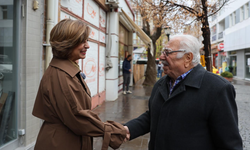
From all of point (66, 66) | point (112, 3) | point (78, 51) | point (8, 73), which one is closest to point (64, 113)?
point (66, 66)

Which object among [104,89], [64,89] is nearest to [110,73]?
[104,89]

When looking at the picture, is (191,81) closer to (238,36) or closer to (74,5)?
(74,5)

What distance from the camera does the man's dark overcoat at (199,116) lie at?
163cm

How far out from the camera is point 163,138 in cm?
182

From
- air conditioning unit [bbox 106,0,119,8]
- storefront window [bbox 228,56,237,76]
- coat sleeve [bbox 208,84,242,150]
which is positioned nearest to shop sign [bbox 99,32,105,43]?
air conditioning unit [bbox 106,0,119,8]

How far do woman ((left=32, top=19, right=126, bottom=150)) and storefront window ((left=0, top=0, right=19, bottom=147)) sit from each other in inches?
82.5

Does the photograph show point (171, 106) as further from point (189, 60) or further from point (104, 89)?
point (104, 89)

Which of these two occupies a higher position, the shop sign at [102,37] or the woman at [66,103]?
the shop sign at [102,37]

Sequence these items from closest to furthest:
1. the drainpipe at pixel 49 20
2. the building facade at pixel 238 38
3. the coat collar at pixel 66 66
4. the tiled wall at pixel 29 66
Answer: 1. the coat collar at pixel 66 66
2. the tiled wall at pixel 29 66
3. the drainpipe at pixel 49 20
4. the building facade at pixel 238 38

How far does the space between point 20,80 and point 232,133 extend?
3219mm

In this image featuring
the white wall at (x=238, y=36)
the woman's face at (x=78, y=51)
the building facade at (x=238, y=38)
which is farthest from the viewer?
the building facade at (x=238, y=38)

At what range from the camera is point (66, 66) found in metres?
1.78

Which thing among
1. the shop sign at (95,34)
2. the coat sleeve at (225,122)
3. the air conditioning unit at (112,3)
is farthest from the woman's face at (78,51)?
the air conditioning unit at (112,3)

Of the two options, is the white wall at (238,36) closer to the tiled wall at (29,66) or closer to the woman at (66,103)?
the tiled wall at (29,66)
